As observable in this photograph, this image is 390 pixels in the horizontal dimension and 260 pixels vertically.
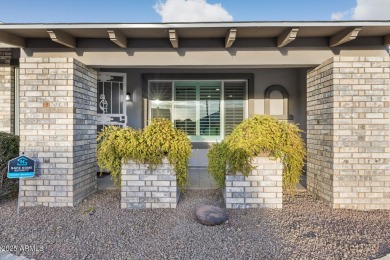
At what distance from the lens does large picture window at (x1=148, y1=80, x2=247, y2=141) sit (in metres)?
6.89

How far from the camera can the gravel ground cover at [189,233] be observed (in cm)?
255

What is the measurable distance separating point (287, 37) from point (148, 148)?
263 centimetres

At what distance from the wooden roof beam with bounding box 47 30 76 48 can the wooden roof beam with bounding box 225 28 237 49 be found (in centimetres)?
247

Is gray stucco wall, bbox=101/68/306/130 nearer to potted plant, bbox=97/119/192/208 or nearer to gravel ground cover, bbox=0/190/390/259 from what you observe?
potted plant, bbox=97/119/192/208

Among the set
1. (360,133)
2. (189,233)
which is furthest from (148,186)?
(360,133)

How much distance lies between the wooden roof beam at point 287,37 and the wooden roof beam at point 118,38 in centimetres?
247

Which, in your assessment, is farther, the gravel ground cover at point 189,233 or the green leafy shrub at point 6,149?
the green leafy shrub at point 6,149

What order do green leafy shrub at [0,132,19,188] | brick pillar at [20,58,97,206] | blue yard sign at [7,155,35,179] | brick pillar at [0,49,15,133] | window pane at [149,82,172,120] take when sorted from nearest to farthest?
blue yard sign at [7,155,35,179] < brick pillar at [20,58,97,206] < green leafy shrub at [0,132,19,188] < brick pillar at [0,49,15,133] < window pane at [149,82,172,120]

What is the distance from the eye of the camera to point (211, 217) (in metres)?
3.15

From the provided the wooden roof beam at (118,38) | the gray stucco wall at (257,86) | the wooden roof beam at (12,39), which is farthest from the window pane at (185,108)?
the wooden roof beam at (12,39)

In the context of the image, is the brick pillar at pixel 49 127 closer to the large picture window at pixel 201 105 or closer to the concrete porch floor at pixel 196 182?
the concrete porch floor at pixel 196 182

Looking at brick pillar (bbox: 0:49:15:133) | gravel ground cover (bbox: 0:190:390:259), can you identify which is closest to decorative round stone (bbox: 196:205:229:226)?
gravel ground cover (bbox: 0:190:390:259)

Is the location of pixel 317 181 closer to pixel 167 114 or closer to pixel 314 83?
pixel 314 83

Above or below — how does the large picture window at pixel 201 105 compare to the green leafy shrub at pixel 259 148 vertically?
above
